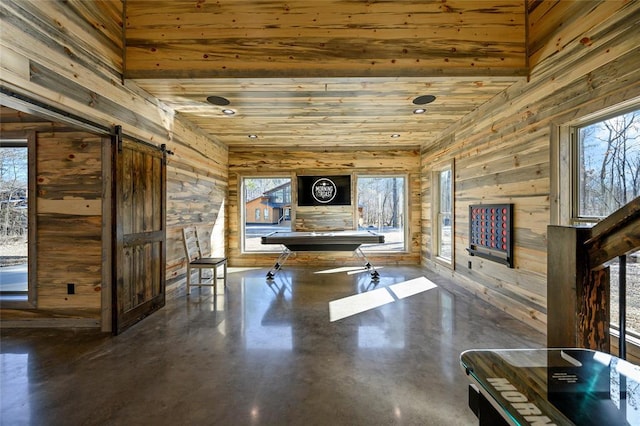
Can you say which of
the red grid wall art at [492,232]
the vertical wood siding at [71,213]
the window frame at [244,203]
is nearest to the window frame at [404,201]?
the window frame at [244,203]

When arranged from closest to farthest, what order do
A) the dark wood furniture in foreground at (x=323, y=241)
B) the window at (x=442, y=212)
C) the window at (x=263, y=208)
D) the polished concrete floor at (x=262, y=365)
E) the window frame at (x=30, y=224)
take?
the polished concrete floor at (x=262, y=365) < the window frame at (x=30, y=224) < the dark wood furniture in foreground at (x=323, y=241) < the window at (x=442, y=212) < the window at (x=263, y=208)

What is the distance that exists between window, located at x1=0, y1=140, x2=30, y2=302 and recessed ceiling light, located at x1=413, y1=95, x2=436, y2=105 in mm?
4454

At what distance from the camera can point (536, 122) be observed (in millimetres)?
2852

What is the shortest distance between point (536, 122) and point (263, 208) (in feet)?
16.2

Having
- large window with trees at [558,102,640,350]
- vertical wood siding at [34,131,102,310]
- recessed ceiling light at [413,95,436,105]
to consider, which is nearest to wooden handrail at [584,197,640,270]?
large window with trees at [558,102,640,350]

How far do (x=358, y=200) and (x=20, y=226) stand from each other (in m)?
5.19

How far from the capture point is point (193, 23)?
2811 mm

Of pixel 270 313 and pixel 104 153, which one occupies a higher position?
pixel 104 153

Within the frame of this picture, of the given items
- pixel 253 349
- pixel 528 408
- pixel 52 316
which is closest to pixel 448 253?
pixel 253 349

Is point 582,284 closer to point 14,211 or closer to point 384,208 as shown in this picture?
point 14,211

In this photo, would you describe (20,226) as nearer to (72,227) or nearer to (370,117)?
(72,227)

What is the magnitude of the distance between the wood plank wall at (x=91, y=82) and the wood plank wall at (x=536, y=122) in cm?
407

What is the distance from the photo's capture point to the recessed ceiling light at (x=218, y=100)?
3418 mm

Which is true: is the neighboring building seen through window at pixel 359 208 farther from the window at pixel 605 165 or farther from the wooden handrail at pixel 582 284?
the wooden handrail at pixel 582 284
